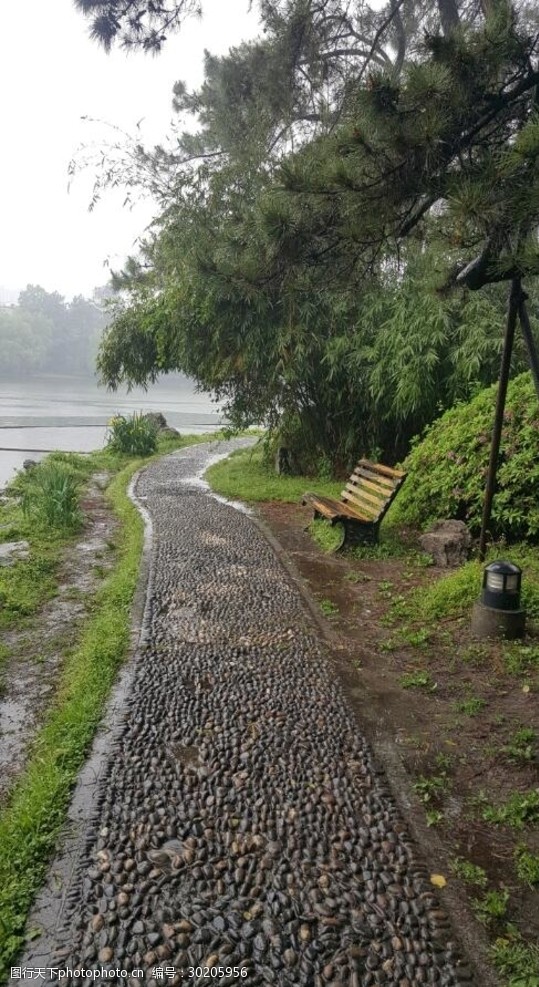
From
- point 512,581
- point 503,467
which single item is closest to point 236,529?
point 503,467

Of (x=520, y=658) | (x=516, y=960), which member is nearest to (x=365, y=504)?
(x=520, y=658)

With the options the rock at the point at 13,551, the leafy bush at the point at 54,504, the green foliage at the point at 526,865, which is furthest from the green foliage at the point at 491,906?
the leafy bush at the point at 54,504

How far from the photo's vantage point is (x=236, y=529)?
21.6 ft

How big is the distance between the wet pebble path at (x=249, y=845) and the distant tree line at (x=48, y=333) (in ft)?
133

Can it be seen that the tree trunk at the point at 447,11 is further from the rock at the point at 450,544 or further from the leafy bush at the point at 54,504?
the leafy bush at the point at 54,504

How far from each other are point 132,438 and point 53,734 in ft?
36.2

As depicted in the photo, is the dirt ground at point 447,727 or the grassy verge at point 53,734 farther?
the dirt ground at point 447,727

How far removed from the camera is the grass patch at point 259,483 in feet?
27.9

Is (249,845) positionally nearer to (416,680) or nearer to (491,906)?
(491,906)

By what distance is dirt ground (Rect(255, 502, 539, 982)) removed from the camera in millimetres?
2037

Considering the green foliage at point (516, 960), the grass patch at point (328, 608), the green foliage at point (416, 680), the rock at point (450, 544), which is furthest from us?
the rock at point (450, 544)

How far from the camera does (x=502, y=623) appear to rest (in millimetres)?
3701

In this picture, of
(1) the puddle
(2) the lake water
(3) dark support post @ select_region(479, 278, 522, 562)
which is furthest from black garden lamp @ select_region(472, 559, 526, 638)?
(2) the lake water

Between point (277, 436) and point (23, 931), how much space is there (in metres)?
8.70
